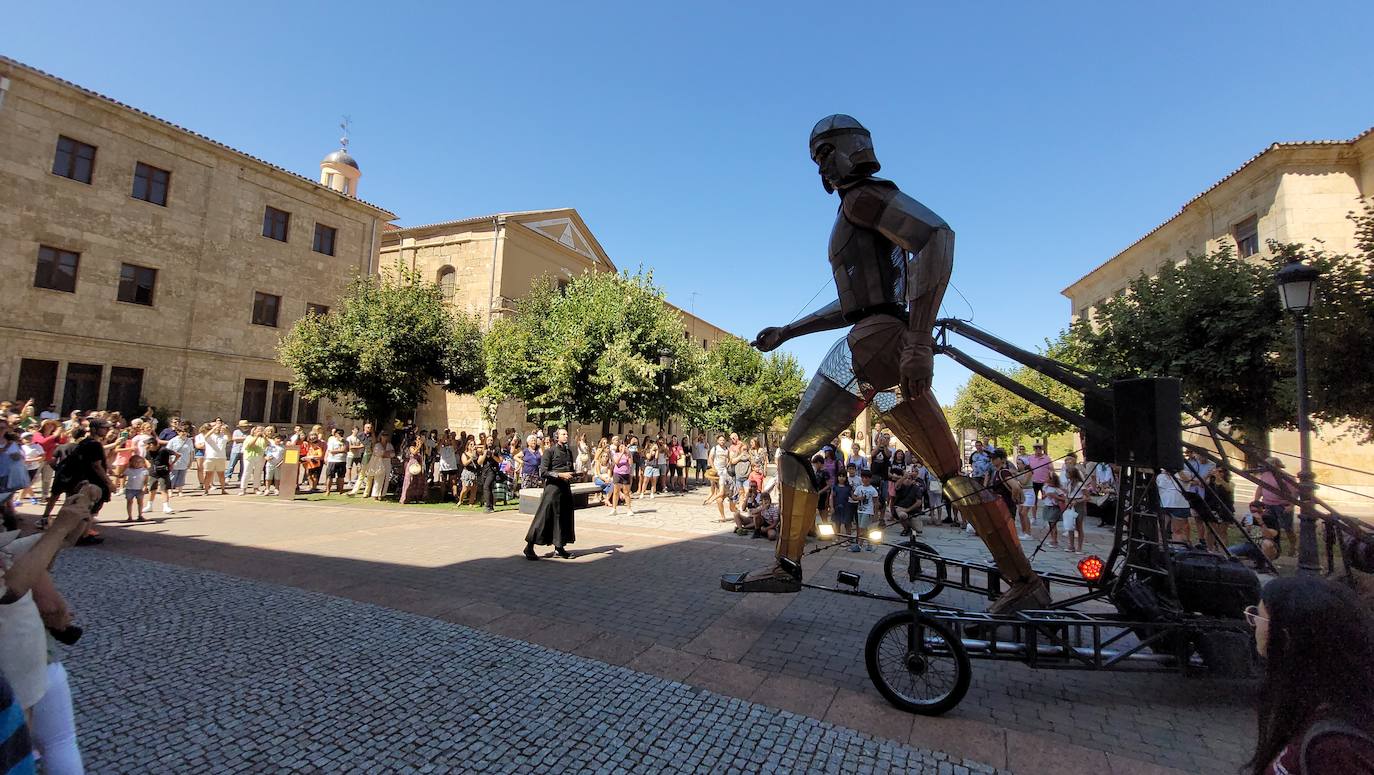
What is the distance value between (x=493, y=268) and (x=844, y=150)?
91.5 feet

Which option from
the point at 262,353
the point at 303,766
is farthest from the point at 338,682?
the point at 262,353

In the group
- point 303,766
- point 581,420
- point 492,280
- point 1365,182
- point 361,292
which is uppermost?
point 1365,182

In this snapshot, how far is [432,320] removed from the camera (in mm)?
18094

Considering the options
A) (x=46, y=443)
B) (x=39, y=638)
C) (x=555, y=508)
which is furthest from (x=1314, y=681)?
(x=46, y=443)

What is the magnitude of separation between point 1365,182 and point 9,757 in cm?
3238

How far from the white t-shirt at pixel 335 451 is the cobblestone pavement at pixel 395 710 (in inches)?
Result: 445

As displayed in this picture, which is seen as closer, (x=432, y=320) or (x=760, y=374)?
(x=432, y=320)

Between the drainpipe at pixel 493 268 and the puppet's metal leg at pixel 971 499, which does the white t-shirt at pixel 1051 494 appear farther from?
the drainpipe at pixel 493 268

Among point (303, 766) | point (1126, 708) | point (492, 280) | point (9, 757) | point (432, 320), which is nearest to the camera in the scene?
point (9, 757)

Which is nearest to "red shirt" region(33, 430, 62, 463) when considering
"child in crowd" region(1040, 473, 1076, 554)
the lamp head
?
"child in crowd" region(1040, 473, 1076, 554)

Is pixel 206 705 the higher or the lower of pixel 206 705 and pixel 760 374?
the lower

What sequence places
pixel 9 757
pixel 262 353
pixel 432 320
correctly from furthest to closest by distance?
pixel 262 353
pixel 432 320
pixel 9 757

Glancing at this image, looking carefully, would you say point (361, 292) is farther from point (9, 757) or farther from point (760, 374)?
point (760, 374)

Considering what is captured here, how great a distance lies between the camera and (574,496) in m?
13.6
